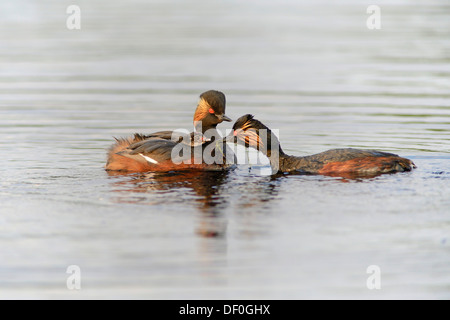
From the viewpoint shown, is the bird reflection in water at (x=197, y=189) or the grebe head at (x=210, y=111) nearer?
the bird reflection in water at (x=197, y=189)

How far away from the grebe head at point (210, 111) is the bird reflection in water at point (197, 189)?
3.21 feet

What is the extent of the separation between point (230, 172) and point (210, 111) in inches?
45.1

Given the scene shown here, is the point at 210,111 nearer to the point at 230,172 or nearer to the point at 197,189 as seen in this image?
the point at 230,172

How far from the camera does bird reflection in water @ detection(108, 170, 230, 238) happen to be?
826 cm

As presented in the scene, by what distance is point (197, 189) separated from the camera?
32.3 feet

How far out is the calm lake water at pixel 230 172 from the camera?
23.0 ft

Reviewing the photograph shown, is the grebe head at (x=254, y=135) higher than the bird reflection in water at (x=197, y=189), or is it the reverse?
the grebe head at (x=254, y=135)

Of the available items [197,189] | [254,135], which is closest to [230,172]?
[254,135]

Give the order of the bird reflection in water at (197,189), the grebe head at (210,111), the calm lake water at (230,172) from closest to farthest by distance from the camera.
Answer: the calm lake water at (230,172) < the bird reflection in water at (197,189) < the grebe head at (210,111)

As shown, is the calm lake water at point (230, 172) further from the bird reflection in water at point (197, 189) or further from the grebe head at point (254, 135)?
the grebe head at point (254, 135)

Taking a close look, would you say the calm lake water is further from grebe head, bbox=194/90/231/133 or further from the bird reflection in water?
grebe head, bbox=194/90/231/133

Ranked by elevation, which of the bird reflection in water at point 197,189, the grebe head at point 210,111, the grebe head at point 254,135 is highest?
the grebe head at point 210,111

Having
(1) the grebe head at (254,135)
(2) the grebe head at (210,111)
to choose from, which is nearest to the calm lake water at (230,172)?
(1) the grebe head at (254,135)
